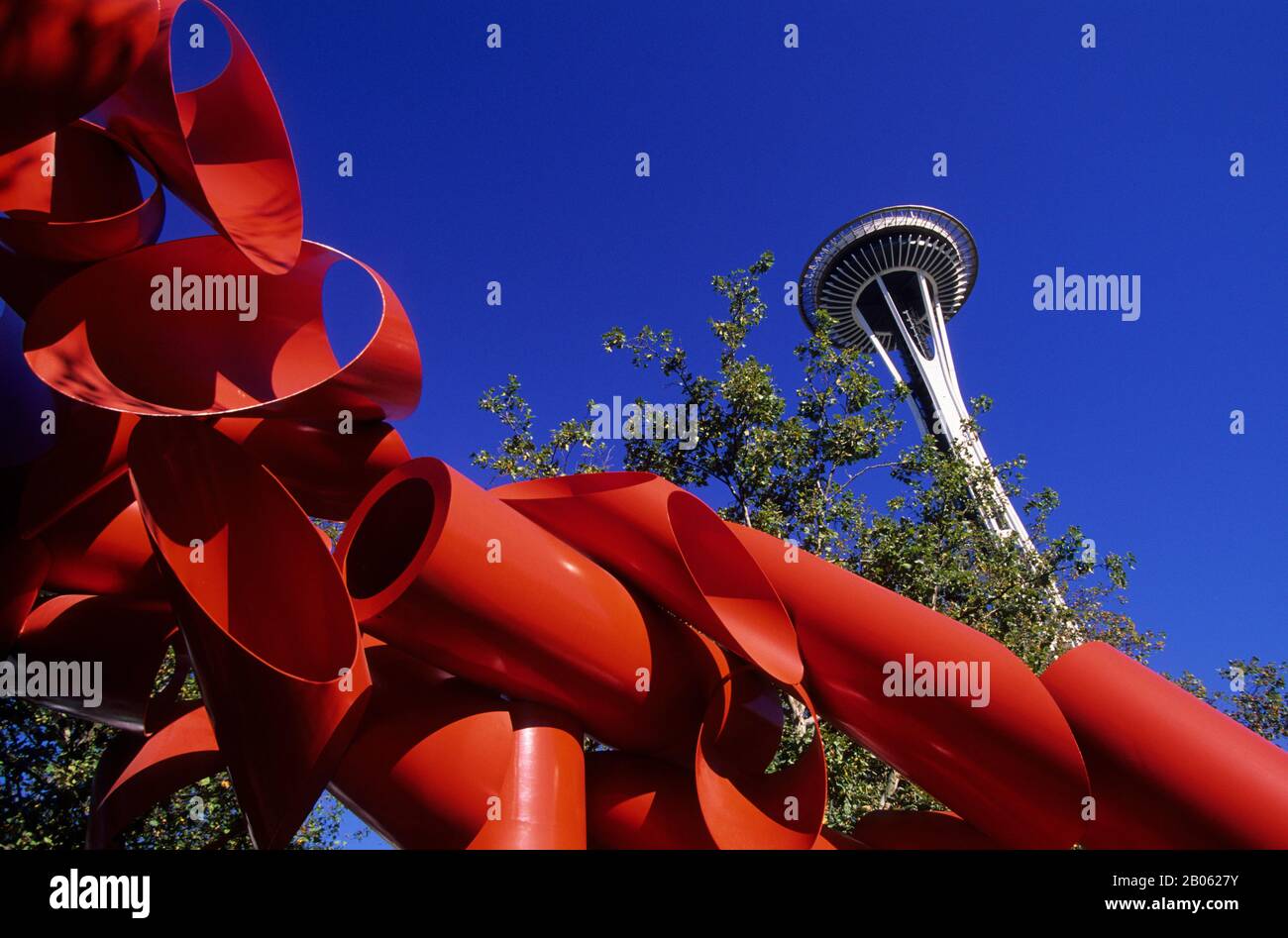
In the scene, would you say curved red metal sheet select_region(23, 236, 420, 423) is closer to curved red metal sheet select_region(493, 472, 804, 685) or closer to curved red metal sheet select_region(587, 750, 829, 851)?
curved red metal sheet select_region(493, 472, 804, 685)

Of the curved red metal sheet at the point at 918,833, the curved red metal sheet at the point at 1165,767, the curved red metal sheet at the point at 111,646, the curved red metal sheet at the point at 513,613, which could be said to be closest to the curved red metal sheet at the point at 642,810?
the curved red metal sheet at the point at 513,613

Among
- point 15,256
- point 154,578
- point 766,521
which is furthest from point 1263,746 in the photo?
point 766,521

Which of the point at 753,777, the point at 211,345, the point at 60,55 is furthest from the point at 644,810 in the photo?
the point at 60,55

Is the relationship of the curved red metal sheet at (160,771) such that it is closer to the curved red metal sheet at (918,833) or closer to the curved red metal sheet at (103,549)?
the curved red metal sheet at (103,549)

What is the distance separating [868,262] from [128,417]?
1892 inches

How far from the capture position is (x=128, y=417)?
3520 millimetres

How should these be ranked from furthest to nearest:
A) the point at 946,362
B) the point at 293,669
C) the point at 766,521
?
the point at 946,362 < the point at 766,521 < the point at 293,669

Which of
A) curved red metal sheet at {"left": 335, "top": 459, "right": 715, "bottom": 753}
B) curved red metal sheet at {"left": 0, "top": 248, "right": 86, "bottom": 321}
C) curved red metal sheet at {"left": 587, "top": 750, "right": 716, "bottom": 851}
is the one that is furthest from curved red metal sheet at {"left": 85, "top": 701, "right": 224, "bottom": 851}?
curved red metal sheet at {"left": 0, "top": 248, "right": 86, "bottom": 321}

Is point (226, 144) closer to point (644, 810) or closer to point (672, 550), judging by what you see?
point (672, 550)

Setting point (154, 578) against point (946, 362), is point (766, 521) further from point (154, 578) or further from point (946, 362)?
point (946, 362)

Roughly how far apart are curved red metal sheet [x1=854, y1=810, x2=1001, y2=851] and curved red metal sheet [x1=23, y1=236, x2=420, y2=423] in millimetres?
2630

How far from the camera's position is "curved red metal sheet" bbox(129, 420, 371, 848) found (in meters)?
2.64

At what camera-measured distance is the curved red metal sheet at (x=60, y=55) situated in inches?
92.3

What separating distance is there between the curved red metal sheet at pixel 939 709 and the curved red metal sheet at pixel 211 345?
172 cm
